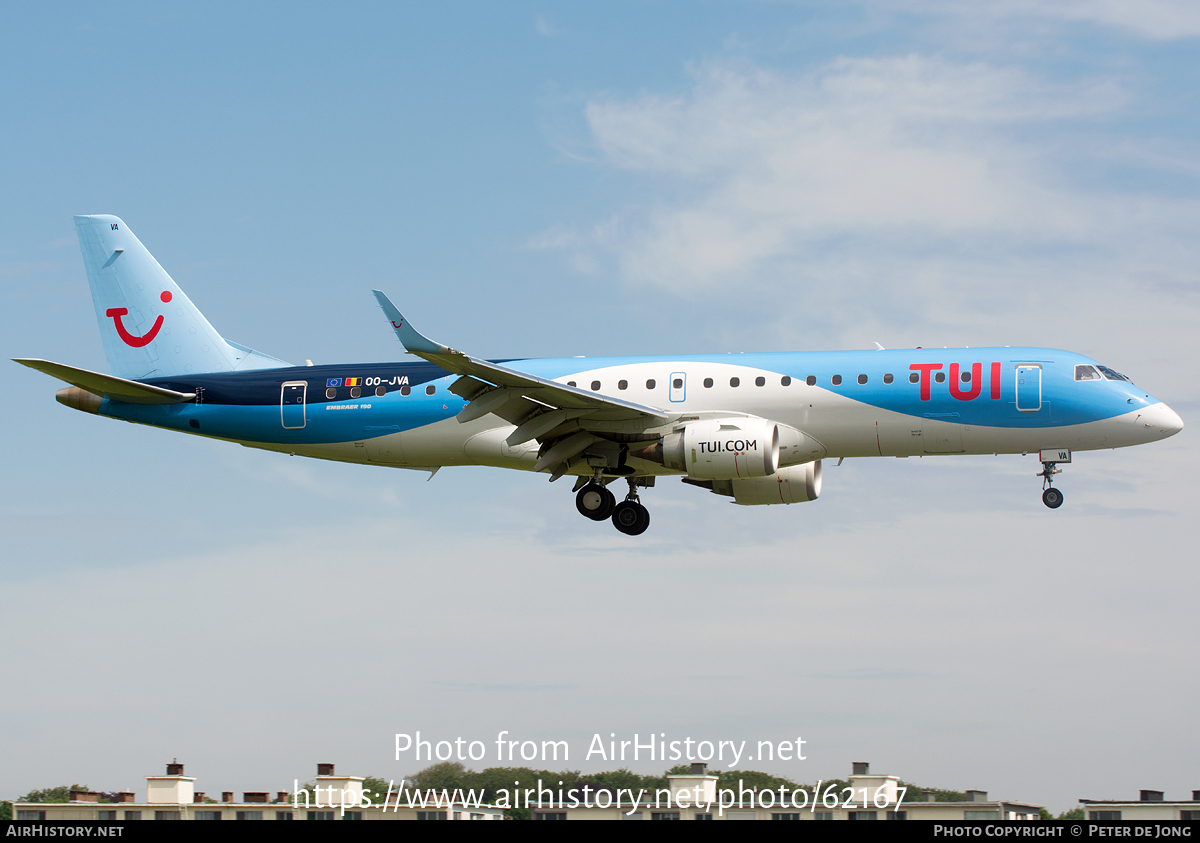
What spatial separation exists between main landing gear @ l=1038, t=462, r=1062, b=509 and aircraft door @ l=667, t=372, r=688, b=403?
941 cm

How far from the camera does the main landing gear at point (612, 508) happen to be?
37.6m

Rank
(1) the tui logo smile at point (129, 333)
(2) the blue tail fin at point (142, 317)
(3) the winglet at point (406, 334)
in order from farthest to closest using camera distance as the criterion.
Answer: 1. (1) the tui logo smile at point (129, 333)
2. (2) the blue tail fin at point (142, 317)
3. (3) the winglet at point (406, 334)

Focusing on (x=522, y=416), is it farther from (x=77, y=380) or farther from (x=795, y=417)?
(x=77, y=380)

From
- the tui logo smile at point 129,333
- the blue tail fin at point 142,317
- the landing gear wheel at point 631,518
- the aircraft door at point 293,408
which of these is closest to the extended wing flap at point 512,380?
the landing gear wheel at point 631,518

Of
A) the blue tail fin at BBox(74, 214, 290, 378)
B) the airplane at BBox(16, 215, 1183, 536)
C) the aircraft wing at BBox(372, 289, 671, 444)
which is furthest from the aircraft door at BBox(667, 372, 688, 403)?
the blue tail fin at BBox(74, 214, 290, 378)

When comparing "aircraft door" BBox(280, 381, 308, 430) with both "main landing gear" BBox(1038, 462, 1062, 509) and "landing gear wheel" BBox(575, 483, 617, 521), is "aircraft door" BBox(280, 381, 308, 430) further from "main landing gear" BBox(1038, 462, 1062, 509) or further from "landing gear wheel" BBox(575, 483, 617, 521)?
"main landing gear" BBox(1038, 462, 1062, 509)

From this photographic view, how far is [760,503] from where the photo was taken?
39031mm

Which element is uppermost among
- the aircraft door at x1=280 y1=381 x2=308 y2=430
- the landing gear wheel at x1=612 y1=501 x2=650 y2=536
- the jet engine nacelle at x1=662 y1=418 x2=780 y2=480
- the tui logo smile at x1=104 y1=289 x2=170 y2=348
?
the tui logo smile at x1=104 y1=289 x2=170 y2=348

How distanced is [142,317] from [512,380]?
15936mm

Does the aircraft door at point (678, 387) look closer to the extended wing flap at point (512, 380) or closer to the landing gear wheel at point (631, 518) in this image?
the extended wing flap at point (512, 380)

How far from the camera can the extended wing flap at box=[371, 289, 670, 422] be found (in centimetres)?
3025

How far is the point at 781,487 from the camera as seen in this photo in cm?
3856

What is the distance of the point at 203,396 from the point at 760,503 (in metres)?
16.7

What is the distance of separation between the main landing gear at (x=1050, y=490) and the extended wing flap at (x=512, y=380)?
32.1 ft
